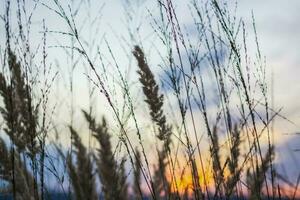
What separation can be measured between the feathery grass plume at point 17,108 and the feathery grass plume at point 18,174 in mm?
78

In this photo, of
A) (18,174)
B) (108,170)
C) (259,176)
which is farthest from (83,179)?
(259,176)

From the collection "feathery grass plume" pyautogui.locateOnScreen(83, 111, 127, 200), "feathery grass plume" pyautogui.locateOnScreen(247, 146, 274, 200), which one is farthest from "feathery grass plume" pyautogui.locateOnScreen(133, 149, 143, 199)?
"feathery grass plume" pyautogui.locateOnScreen(247, 146, 274, 200)

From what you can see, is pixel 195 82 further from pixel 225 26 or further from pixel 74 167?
pixel 74 167

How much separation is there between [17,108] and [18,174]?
381 millimetres

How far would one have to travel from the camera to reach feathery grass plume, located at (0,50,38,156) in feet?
8.77

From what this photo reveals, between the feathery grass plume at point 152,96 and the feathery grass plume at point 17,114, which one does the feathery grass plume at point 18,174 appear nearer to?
the feathery grass plume at point 17,114

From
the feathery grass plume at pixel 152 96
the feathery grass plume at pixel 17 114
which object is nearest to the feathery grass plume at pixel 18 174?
the feathery grass plume at pixel 17 114

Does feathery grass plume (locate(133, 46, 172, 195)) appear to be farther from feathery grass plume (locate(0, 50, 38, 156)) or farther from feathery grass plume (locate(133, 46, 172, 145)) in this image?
feathery grass plume (locate(0, 50, 38, 156))

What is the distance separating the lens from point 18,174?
258 centimetres

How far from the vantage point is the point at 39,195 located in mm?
2504

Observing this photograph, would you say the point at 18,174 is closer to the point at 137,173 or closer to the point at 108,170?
the point at 108,170

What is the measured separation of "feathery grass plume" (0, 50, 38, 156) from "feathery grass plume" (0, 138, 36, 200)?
8 centimetres

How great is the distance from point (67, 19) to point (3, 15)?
37 cm

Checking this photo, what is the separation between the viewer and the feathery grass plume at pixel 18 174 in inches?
96.7
